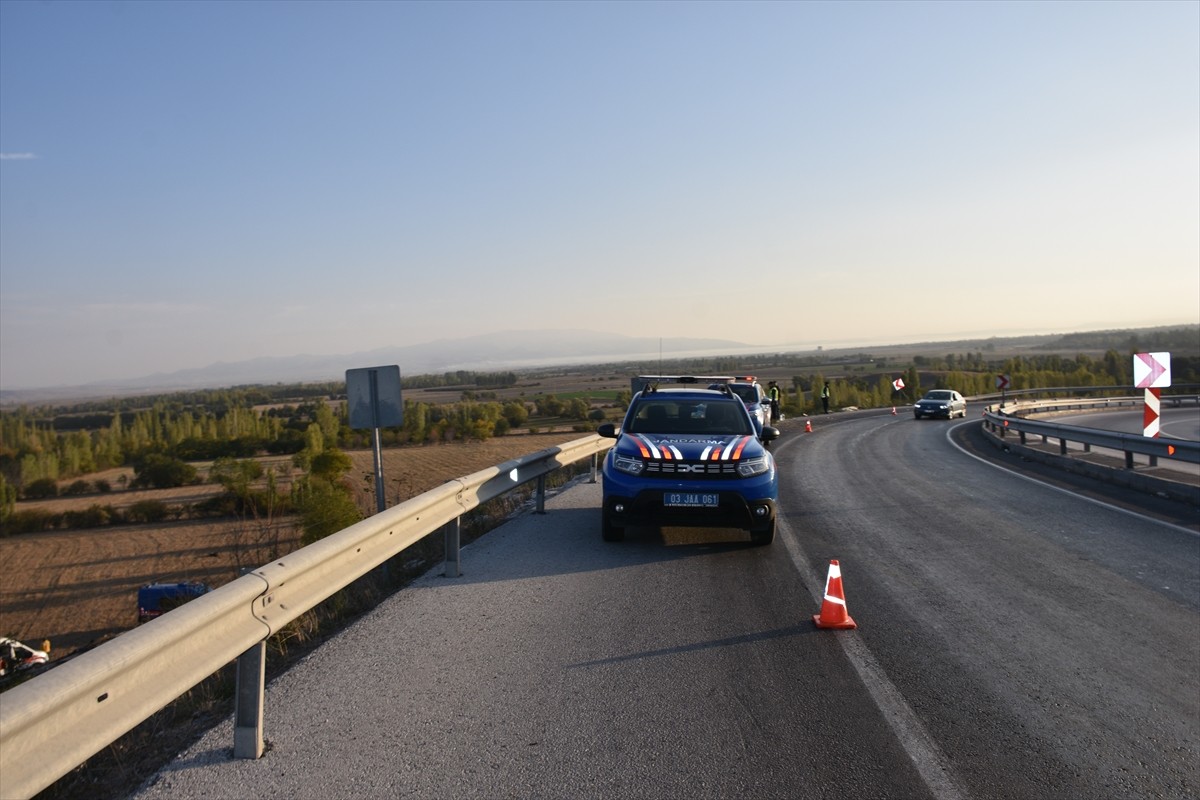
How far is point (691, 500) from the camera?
845cm

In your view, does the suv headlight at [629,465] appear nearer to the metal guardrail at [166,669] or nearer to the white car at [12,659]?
the metal guardrail at [166,669]

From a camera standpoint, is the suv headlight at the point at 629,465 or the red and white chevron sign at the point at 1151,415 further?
the red and white chevron sign at the point at 1151,415

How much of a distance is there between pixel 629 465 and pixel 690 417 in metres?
1.53

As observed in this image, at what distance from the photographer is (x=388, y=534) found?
6.12m

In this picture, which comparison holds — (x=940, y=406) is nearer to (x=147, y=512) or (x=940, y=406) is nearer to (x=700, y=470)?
(x=700, y=470)

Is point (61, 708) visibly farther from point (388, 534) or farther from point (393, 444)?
point (393, 444)

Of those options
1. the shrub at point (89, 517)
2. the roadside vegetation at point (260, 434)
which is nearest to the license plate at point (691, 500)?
the roadside vegetation at point (260, 434)

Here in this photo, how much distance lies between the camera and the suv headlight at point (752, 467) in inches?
339

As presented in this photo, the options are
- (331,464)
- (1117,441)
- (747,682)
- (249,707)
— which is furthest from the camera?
(331,464)

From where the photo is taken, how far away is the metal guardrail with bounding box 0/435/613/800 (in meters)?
2.60

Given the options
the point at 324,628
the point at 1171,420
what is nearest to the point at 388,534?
the point at 324,628

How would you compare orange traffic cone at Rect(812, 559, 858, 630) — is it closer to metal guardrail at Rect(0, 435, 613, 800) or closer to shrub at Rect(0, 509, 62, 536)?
metal guardrail at Rect(0, 435, 613, 800)

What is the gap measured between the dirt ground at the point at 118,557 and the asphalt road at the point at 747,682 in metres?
4.31

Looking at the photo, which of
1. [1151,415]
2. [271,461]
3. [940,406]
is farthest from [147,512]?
[1151,415]
